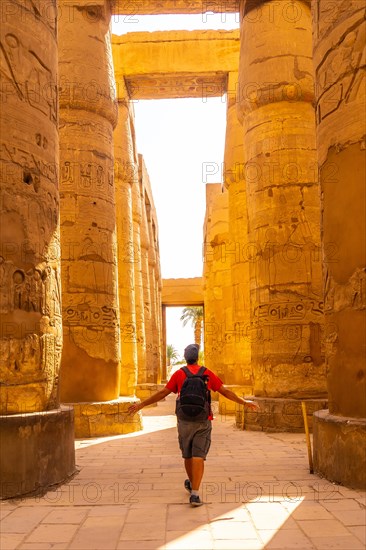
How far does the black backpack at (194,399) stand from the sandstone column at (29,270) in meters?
1.22

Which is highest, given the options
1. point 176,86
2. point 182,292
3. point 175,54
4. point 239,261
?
point 175,54

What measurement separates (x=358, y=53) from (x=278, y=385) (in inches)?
238

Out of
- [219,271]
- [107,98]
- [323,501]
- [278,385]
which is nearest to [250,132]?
[107,98]

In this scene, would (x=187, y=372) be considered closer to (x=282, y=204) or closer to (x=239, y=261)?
(x=282, y=204)

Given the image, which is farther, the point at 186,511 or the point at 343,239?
the point at 343,239

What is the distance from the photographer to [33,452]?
500 centimetres

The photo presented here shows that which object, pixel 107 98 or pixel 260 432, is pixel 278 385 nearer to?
pixel 260 432

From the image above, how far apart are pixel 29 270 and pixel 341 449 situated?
301 cm

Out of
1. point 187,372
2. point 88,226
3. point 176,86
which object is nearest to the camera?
point 187,372

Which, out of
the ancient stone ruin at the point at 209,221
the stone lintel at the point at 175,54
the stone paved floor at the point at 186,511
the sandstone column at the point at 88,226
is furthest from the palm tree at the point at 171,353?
the stone paved floor at the point at 186,511

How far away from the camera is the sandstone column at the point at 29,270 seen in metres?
5.03

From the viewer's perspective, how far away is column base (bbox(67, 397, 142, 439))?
31.8ft

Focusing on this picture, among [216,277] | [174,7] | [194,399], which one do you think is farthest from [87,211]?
[216,277]

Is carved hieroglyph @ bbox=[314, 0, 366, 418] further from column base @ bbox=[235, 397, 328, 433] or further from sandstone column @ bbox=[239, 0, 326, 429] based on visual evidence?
sandstone column @ bbox=[239, 0, 326, 429]
